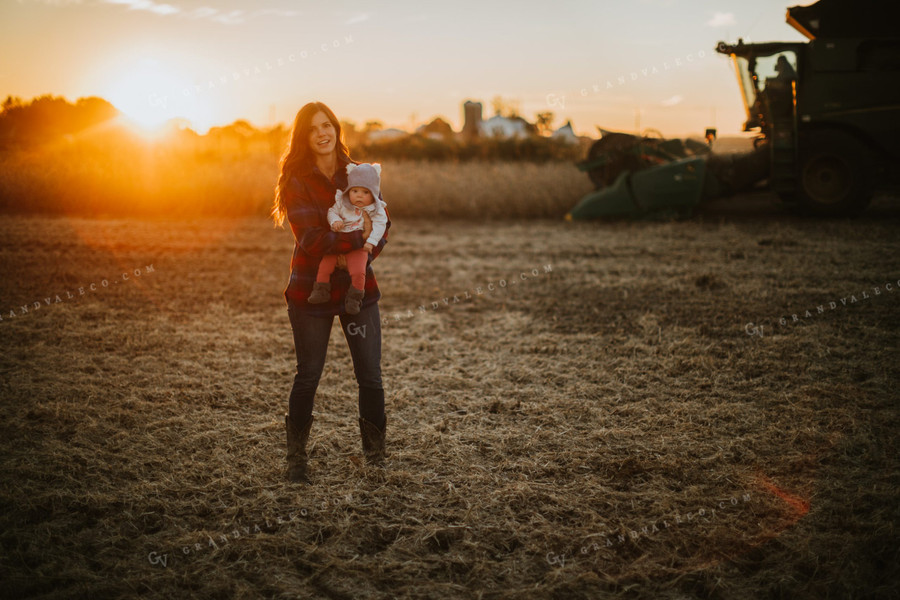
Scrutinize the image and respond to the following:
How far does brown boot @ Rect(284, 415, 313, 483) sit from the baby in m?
0.68

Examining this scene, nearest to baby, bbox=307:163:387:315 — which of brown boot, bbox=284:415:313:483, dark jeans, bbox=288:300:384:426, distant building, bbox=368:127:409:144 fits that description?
dark jeans, bbox=288:300:384:426

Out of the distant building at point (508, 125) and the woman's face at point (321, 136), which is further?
the distant building at point (508, 125)

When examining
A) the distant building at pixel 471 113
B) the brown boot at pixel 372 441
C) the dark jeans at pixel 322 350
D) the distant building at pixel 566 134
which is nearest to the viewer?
the dark jeans at pixel 322 350

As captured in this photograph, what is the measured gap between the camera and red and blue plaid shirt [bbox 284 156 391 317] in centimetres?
267

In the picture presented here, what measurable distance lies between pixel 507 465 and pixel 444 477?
1.17 feet

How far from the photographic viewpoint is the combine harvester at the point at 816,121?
10.2 meters

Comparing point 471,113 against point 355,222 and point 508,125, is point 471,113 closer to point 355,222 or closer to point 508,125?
point 508,125

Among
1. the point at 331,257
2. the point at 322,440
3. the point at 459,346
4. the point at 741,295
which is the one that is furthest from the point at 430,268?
A: the point at 331,257

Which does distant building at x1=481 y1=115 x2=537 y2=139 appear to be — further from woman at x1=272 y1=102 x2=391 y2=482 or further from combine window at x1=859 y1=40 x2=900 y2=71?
woman at x1=272 y1=102 x2=391 y2=482

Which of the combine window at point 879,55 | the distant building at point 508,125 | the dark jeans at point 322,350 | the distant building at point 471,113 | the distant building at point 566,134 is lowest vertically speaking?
the dark jeans at point 322,350

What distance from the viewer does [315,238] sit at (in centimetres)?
266

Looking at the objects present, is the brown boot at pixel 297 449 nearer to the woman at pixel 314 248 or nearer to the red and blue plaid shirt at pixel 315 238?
the woman at pixel 314 248

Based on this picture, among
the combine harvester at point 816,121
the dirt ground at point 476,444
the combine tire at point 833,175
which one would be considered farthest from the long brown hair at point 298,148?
the combine tire at point 833,175

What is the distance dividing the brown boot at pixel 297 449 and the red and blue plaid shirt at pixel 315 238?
2.02 feet
